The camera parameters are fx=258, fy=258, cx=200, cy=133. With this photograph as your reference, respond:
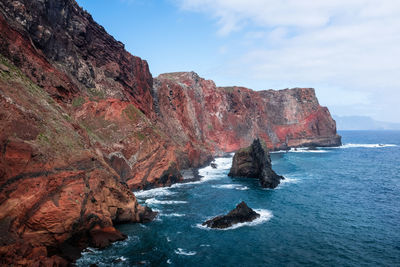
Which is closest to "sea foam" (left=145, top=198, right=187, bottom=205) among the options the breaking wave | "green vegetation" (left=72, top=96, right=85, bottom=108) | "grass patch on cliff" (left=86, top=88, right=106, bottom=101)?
the breaking wave

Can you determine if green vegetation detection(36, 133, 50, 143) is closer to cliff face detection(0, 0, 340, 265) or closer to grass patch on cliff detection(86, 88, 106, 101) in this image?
cliff face detection(0, 0, 340, 265)

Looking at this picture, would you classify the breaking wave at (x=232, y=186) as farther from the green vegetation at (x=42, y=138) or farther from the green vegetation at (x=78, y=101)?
the green vegetation at (x=42, y=138)

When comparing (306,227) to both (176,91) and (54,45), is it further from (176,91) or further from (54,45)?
(176,91)

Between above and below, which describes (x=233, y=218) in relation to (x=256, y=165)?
below

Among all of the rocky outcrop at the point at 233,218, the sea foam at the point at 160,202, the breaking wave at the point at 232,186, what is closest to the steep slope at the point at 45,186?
the sea foam at the point at 160,202

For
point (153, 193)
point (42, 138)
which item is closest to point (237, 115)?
point (153, 193)

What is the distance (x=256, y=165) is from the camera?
6144 cm

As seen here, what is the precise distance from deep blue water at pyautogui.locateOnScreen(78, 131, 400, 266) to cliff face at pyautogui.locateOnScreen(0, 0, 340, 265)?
12.1 feet

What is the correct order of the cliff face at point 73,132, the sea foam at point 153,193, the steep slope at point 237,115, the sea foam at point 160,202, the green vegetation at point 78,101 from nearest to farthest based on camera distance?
the cliff face at point 73,132, the sea foam at point 160,202, the sea foam at point 153,193, the green vegetation at point 78,101, the steep slope at point 237,115

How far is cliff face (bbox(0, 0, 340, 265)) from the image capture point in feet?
75.3

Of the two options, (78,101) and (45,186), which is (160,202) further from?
(78,101)

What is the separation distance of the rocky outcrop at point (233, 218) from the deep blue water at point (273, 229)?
4.10ft

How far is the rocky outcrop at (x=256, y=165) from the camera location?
5419 cm

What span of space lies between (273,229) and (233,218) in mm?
5135
